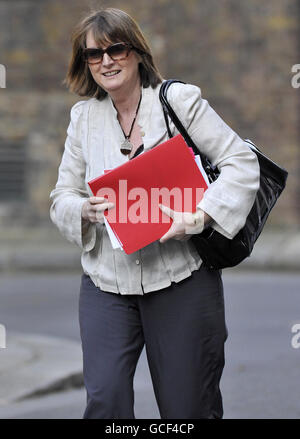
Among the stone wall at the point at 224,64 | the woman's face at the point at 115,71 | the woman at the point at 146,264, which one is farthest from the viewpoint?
the stone wall at the point at 224,64

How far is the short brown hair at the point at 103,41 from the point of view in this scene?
386 centimetres

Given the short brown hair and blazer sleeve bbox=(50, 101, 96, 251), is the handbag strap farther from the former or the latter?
blazer sleeve bbox=(50, 101, 96, 251)

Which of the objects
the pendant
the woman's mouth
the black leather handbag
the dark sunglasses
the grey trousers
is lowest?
the grey trousers

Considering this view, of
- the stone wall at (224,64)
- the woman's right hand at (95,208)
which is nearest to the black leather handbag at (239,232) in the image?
the woman's right hand at (95,208)

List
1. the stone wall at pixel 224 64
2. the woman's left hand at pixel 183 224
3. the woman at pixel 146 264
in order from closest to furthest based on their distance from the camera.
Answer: the woman's left hand at pixel 183 224, the woman at pixel 146 264, the stone wall at pixel 224 64

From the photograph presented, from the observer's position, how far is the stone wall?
1599 cm

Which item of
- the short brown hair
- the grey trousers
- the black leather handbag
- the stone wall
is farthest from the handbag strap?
the stone wall

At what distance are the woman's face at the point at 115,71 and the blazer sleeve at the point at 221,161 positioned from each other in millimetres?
174

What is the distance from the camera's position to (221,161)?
12.5ft

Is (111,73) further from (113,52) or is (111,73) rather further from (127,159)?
(127,159)

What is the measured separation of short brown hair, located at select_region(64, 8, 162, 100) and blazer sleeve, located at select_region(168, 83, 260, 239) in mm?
179

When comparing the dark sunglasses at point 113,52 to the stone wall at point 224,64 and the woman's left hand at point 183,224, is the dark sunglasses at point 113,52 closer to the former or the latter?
the woman's left hand at point 183,224
